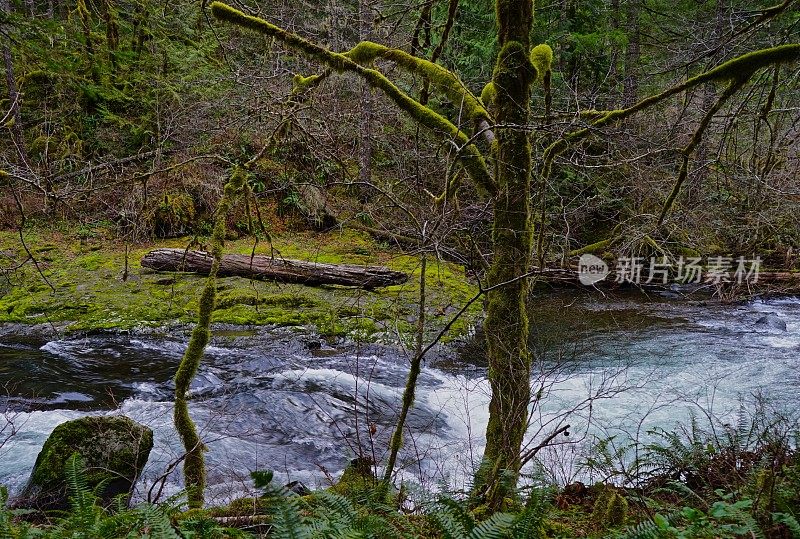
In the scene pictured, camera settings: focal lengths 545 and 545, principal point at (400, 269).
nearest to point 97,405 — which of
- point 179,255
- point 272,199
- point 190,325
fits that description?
point 190,325

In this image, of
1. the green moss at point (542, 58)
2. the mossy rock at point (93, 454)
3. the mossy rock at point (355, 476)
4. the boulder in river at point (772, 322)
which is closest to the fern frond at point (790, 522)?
the mossy rock at point (355, 476)

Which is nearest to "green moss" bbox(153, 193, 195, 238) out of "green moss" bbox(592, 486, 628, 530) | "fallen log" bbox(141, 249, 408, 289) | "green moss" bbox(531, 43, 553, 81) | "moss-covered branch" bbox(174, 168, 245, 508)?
"fallen log" bbox(141, 249, 408, 289)

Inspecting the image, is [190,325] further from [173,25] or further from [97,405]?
[173,25]

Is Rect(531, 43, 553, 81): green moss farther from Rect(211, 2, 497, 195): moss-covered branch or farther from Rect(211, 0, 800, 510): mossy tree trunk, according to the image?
Rect(211, 2, 497, 195): moss-covered branch

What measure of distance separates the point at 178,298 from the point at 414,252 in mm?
7984

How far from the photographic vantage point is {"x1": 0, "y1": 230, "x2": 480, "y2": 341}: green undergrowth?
31.6 feet

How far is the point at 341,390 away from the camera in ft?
25.7

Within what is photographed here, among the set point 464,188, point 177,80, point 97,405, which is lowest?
point 97,405

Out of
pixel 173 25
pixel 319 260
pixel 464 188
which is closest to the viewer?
pixel 464 188

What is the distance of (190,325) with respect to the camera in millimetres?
9828

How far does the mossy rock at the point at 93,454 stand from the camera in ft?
15.4

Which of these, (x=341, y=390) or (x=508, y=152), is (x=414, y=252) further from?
(x=341, y=390)

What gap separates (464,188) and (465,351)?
2.81 metres

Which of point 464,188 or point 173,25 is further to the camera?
point 173,25
